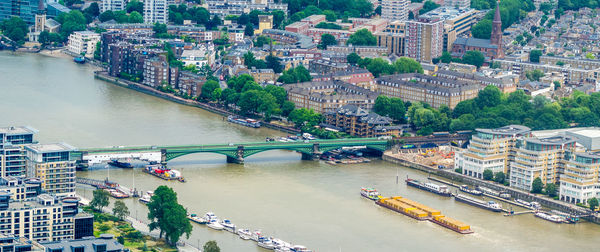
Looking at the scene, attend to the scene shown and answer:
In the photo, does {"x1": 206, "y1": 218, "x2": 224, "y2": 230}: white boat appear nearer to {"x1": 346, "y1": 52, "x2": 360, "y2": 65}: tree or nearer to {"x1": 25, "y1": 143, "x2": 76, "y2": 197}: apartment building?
{"x1": 25, "y1": 143, "x2": 76, "y2": 197}: apartment building

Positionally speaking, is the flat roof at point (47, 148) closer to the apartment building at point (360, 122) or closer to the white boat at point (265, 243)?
the white boat at point (265, 243)

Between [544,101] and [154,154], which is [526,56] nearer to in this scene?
[544,101]

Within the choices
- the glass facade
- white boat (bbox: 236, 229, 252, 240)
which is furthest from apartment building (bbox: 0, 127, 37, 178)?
the glass facade

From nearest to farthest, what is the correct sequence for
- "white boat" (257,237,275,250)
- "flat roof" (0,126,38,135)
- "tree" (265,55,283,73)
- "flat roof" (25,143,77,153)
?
1. "white boat" (257,237,275,250)
2. "flat roof" (25,143,77,153)
3. "flat roof" (0,126,38,135)
4. "tree" (265,55,283,73)

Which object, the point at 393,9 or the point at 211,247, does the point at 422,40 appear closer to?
the point at 393,9

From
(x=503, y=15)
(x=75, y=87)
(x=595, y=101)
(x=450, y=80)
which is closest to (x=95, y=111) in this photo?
(x=75, y=87)
